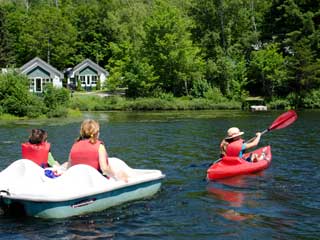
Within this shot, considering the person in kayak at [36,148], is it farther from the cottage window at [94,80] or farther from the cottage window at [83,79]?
the cottage window at [94,80]

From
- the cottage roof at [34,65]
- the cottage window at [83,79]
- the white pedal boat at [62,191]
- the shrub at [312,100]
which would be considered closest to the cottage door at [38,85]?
the cottage roof at [34,65]

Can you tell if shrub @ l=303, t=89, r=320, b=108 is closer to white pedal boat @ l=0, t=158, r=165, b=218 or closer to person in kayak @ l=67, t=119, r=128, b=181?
white pedal boat @ l=0, t=158, r=165, b=218

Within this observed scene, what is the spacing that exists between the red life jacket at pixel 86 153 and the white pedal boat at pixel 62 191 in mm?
292

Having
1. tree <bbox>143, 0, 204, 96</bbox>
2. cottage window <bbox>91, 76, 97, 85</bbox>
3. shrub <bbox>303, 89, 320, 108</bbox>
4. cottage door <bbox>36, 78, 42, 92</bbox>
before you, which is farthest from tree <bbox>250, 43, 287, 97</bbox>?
cottage door <bbox>36, 78, 42, 92</bbox>

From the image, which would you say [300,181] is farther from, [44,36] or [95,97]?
[44,36]

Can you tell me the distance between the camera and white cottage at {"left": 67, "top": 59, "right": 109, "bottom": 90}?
70.6 metres

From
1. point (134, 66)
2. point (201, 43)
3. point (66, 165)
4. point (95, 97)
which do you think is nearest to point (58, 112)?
point (95, 97)

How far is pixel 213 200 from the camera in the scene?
12.6m

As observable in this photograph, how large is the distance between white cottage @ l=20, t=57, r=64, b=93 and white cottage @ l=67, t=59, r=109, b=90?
203 inches

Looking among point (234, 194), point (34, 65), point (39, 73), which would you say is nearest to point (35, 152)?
point (234, 194)

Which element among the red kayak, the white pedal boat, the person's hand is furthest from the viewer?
the red kayak

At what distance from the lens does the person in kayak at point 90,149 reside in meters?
11.0

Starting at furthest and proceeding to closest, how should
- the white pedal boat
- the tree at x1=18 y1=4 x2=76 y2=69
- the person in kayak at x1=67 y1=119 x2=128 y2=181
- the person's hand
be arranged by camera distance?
the tree at x1=18 y1=4 x2=76 y2=69
the person's hand
the person in kayak at x1=67 y1=119 x2=128 y2=181
the white pedal boat

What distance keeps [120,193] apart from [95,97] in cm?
4650
